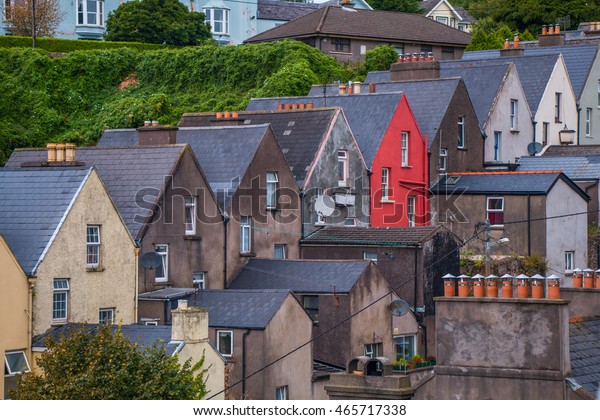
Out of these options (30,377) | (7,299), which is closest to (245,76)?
(7,299)

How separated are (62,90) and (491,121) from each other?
20562mm

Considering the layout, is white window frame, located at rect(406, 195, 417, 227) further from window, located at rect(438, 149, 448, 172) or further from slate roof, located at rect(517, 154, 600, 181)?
slate roof, located at rect(517, 154, 600, 181)

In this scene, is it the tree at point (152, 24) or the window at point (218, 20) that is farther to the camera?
the window at point (218, 20)

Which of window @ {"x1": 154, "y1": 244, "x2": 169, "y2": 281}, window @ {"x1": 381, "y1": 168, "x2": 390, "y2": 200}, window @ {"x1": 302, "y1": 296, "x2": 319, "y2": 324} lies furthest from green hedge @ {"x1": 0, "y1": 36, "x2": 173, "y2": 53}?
window @ {"x1": 302, "y1": 296, "x2": 319, "y2": 324}

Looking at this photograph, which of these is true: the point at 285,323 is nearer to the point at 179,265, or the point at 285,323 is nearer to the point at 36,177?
the point at 179,265

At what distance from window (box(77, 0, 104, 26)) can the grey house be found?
41739 mm

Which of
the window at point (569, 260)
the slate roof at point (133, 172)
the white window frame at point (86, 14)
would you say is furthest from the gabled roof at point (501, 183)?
the white window frame at point (86, 14)

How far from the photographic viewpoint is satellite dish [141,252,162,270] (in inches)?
1753

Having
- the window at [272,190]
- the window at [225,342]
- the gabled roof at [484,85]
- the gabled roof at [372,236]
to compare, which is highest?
the gabled roof at [484,85]

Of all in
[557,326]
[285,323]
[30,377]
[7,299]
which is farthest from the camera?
[285,323]

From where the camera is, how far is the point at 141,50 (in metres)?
80.2

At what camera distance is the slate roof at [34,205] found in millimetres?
41688

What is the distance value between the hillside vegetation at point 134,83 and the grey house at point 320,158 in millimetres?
11084

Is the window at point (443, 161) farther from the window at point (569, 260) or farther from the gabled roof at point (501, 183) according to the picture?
the window at point (569, 260)
